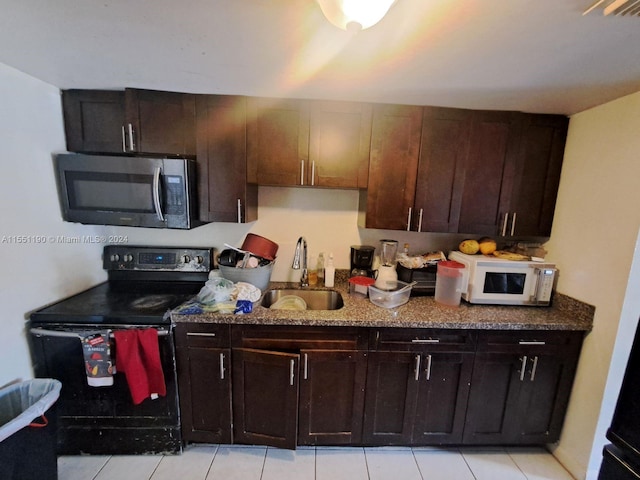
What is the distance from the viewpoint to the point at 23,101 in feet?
4.90

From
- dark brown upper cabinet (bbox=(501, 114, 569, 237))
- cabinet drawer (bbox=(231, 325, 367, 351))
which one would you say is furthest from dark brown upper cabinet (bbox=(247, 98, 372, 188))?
dark brown upper cabinet (bbox=(501, 114, 569, 237))

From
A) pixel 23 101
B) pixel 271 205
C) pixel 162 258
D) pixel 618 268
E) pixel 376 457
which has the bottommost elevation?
pixel 376 457

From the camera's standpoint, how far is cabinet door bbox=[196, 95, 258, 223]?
5.72ft

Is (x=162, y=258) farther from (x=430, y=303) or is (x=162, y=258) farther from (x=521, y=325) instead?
(x=521, y=325)

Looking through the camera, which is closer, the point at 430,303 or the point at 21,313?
the point at 21,313

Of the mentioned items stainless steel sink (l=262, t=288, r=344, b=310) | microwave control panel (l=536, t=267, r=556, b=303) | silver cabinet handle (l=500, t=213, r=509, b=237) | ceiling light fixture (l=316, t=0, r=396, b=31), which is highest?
ceiling light fixture (l=316, t=0, r=396, b=31)

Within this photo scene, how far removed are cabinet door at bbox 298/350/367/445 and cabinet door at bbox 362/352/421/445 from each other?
0.18 feet

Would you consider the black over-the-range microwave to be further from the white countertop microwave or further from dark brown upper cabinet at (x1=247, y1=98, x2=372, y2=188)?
the white countertop microwave

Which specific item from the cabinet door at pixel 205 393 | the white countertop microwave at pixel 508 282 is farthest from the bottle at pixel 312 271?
the white countertop microwave at pixel 508 282

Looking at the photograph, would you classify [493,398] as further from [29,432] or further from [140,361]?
[29,432]

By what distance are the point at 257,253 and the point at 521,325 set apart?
5.59ft

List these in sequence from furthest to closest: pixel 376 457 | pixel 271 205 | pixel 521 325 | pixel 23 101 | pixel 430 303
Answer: pixel 271 205, pixel 430 303, pixel 376 457, pixel 521 325, pixel 23 101

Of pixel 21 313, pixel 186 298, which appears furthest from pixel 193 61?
pixel 21 313

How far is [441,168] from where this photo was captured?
1.85m
